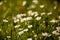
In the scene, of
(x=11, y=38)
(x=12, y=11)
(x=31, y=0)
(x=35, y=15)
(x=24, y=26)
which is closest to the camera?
(x=11, y=38)

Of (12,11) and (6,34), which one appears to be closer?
(6,34)

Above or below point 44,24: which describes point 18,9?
above

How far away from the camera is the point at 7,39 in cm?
312

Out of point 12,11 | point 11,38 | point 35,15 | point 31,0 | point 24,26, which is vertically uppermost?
point 31,0

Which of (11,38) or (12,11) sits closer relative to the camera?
(11,38)

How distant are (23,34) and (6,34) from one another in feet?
0.81

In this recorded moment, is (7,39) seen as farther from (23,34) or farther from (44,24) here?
(44,24)

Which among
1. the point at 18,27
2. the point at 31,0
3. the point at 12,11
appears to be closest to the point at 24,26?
the point at 18,27

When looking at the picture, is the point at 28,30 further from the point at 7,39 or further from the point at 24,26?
the point at 7,39

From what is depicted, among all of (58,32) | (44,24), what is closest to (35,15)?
(44,24)

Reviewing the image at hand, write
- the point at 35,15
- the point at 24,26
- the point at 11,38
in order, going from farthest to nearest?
1. the point at 35,15
2. the point at 24,26
3. the point at 11,38

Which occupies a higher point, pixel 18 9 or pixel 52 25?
pixel 18 9

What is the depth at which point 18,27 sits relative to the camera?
11.1ft

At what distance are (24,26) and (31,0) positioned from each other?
132cm
